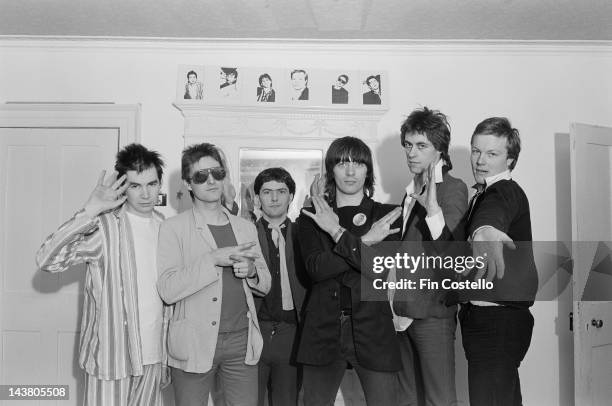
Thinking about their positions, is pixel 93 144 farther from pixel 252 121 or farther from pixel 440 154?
pixel 440 154

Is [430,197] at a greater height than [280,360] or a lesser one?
greater

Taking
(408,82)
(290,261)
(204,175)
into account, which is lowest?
(290,261)

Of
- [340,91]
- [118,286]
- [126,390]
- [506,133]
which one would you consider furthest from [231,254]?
[340,91]

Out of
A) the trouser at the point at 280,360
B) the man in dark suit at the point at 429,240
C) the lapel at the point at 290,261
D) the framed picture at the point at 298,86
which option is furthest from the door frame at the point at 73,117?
the man in dark suit at the point at 429,240

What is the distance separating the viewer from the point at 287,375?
261 centimetres

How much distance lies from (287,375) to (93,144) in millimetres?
2252

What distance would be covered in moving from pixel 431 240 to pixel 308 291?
0.60 m

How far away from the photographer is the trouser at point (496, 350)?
2.07 m

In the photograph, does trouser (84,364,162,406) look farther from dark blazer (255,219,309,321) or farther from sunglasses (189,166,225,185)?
sunglasses (189,166,225,185)

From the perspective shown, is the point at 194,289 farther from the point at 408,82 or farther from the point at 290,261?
the point at 408,82

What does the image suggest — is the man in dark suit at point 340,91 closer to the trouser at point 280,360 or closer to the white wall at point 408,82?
the white wall at point 408,82

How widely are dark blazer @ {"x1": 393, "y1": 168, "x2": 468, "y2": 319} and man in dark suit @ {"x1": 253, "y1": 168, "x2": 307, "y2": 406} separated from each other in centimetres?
54

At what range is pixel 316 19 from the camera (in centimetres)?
335

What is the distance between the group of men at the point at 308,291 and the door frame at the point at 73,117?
4.23 feet
